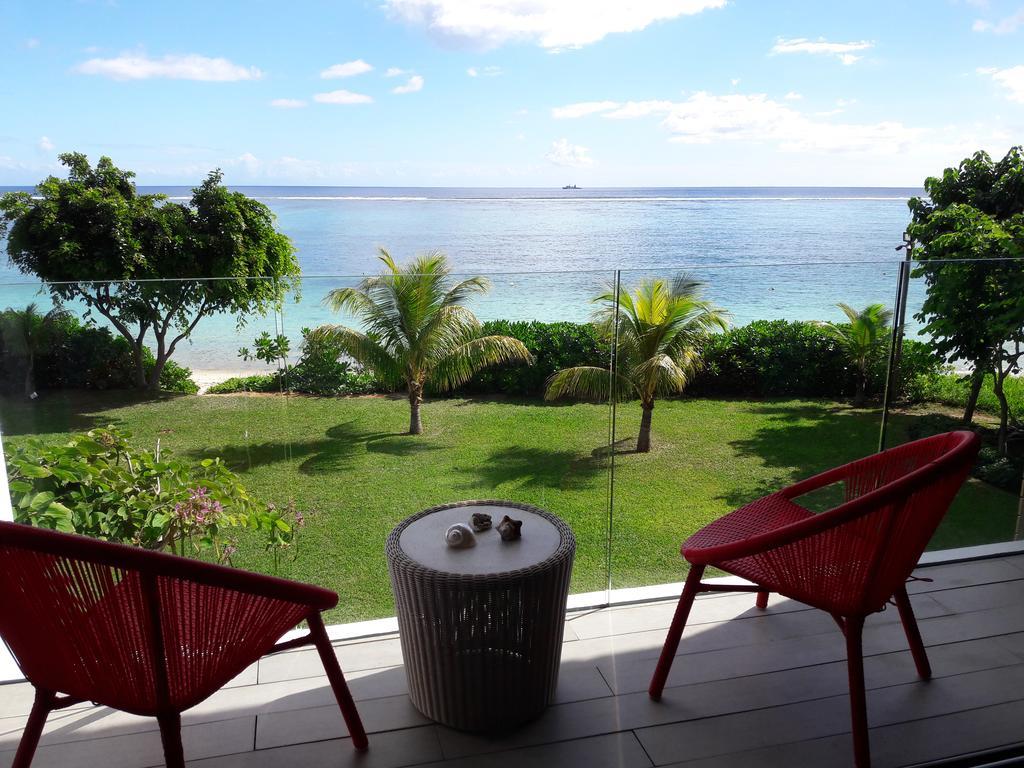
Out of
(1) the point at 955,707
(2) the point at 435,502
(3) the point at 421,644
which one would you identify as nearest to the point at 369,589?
(2) the point at 435,502

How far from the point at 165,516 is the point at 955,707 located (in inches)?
91.2

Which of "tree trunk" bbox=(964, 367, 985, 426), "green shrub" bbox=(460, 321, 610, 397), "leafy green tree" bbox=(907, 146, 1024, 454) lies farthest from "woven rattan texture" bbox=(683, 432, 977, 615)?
"tree trunk" bbox=(964, 367, 985, 426)

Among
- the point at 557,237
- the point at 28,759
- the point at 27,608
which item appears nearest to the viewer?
the point at 27,608

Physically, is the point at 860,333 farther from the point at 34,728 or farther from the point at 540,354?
the point at 34,728

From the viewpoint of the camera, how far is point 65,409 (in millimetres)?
2254

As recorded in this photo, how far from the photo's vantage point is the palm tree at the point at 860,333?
2771mm

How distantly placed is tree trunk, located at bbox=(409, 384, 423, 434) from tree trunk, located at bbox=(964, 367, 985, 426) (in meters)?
2.08

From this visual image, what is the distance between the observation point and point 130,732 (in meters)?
1.90

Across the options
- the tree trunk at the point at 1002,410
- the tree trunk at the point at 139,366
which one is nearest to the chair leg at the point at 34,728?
the tree trunk at the point at 139,366

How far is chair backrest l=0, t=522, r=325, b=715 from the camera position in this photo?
4.31 ft

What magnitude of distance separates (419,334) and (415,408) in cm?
27

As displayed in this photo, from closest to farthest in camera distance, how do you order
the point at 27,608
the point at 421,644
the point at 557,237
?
1. the point at 27,608
2. the point at 421,644
3. the point at 557,237

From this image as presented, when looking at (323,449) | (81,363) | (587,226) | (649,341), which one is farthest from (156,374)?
(587,226)

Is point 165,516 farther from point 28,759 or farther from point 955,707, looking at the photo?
point 955,707
